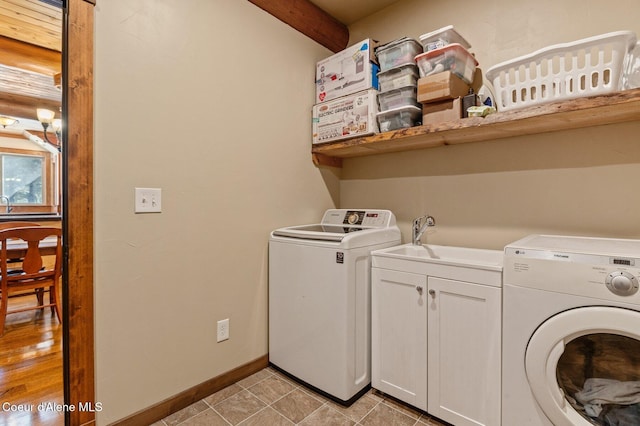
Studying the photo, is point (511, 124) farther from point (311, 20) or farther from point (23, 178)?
point (23, 178)

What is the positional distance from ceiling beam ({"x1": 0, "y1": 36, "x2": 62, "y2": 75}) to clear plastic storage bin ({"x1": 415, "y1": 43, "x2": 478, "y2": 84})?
3131mm

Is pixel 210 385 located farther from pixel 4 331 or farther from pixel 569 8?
pixel 569 8

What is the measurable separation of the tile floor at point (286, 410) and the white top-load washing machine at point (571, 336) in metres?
0.54

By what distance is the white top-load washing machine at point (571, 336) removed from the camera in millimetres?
1038

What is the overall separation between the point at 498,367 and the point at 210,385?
1.53 metres

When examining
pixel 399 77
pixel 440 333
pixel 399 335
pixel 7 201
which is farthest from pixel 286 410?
pixel 7 201

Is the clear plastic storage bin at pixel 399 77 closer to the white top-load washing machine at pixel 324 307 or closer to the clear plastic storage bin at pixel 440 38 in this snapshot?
the clear plastic storage bin at pixel 440 38

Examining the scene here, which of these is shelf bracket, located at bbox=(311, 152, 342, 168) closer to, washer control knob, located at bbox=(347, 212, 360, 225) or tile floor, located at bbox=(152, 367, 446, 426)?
washer control knob, located at bbox=(347, 212, 360, 225)

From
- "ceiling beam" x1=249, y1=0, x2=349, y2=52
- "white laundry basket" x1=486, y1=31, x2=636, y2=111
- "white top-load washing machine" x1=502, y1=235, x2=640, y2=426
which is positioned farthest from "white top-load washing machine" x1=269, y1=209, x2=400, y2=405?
"ceiling beam" x1=249, y1=0, x2=349, y2=52

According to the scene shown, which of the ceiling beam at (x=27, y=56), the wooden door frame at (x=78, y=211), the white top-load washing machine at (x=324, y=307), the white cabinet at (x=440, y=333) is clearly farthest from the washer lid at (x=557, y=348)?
the ceiling beam at (x=27, y=56)

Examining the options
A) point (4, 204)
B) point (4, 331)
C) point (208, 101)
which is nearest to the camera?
point (208, 101)

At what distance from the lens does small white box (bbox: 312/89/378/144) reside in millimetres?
1993

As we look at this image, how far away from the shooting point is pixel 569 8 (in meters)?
1.60

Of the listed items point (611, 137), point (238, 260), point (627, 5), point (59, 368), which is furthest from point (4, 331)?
point (627, 5)
